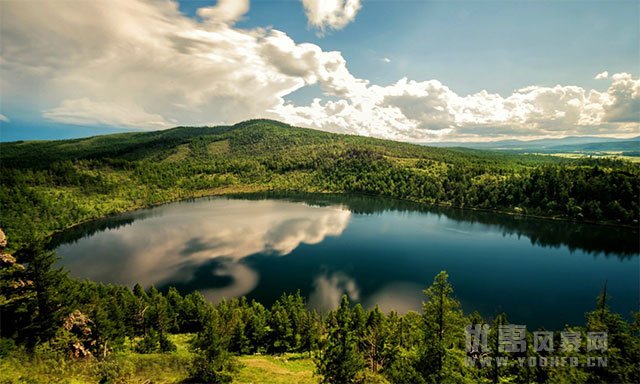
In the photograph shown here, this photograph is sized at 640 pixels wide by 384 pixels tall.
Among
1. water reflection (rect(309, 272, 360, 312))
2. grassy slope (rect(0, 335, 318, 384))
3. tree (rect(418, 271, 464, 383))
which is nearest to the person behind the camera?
tree (rect(418, 271, 464, 383))

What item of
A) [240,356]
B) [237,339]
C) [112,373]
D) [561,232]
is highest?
[112,373]

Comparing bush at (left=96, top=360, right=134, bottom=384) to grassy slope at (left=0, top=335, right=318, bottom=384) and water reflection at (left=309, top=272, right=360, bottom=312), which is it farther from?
water reflection at (left=309, top=272, right=360, bottom=312)

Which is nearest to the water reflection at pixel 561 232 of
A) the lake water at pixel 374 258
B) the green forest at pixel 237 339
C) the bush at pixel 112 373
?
the lake water at pixel 374 258

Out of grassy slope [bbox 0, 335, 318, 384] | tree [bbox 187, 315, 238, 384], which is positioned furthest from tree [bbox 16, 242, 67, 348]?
tree [bbox 187, 315, 238, 384]

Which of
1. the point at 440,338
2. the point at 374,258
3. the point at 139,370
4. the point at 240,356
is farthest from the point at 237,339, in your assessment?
the point at 374,258

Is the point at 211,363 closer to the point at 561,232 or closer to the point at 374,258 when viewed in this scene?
the point at 374,258
